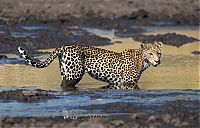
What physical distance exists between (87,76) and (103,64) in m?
2.14

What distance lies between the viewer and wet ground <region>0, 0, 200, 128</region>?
13.1m

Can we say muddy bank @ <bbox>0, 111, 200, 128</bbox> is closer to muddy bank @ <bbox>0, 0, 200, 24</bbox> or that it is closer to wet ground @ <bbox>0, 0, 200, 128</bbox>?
wet ground @ <bbox>0, 0, 200, 128</bbox>

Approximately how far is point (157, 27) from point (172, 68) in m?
12.5

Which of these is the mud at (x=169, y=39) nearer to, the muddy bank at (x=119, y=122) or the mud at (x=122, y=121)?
the mud at (x=122, y=121)

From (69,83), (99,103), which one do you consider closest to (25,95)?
(99,103)

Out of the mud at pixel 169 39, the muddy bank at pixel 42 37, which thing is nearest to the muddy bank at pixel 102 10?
the muddy bank at pixel 42 37

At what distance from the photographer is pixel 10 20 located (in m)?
30.5

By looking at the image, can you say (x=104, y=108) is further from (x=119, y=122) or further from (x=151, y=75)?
(x=151, y=75)

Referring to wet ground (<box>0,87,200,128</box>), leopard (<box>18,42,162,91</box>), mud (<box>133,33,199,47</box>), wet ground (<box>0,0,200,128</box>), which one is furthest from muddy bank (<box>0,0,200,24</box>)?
wet ground (<box>0,87,200,128</box>)

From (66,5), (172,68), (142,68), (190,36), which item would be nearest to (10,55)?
(172,68)

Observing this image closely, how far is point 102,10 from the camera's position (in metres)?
34.5

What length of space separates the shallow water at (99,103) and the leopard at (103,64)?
0.86 meters

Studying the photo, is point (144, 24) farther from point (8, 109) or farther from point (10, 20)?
point (8, 109)

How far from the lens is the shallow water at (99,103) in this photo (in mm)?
13680
